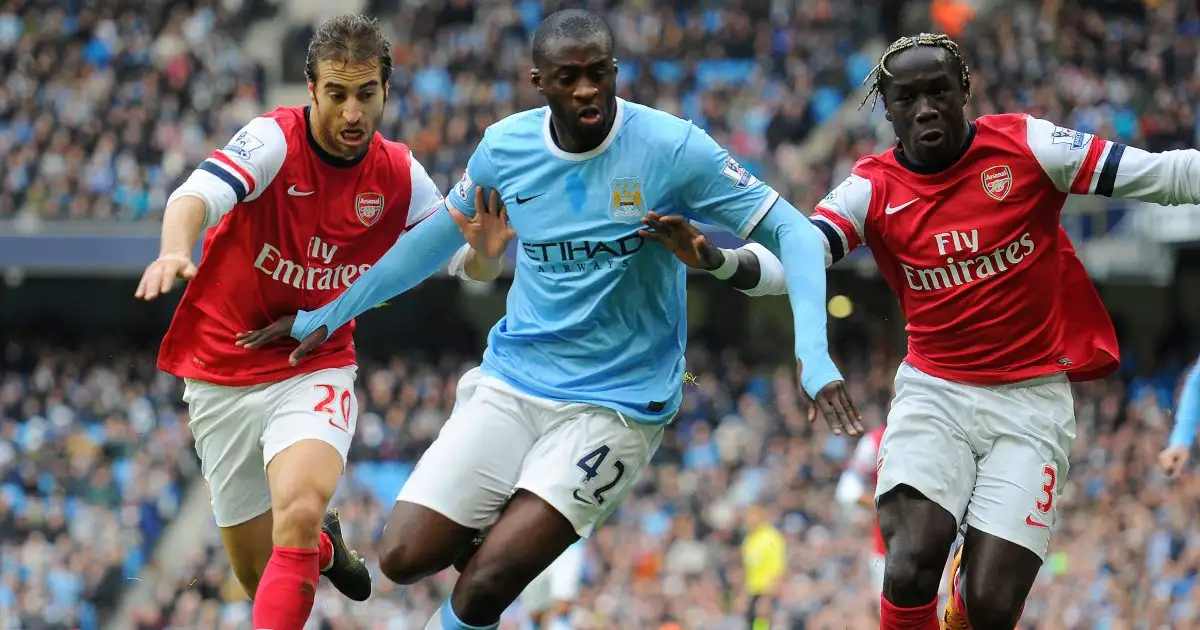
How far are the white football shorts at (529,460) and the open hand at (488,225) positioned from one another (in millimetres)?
624

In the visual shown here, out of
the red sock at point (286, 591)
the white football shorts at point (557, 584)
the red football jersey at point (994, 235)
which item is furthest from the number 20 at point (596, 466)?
the white football shorts at point (557, 584)

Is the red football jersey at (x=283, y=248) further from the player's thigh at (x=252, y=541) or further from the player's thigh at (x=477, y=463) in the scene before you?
the player's thigh at (x=477, y=463)

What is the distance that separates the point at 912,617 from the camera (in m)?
6.65

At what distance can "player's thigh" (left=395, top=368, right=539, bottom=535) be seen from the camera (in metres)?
6.54

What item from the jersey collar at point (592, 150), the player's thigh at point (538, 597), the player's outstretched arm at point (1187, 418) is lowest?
the player's thigh at point (538, 597)

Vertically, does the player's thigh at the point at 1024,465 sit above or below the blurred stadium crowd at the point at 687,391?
above

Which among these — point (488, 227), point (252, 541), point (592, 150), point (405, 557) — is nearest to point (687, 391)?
point (252, 541)

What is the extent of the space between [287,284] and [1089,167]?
350cm

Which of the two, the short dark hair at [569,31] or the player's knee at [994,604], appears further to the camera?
the player's knee at [994,604]

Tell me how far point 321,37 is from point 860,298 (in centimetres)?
1627

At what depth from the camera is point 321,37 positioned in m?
7.07

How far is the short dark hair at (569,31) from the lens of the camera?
6.33m

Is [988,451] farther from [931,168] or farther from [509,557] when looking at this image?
[509,557]

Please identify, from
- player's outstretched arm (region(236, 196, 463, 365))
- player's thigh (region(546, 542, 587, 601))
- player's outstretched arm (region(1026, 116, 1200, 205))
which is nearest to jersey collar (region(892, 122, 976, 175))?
player's outstretched arm (region(1026, 116, 1200, 205))
